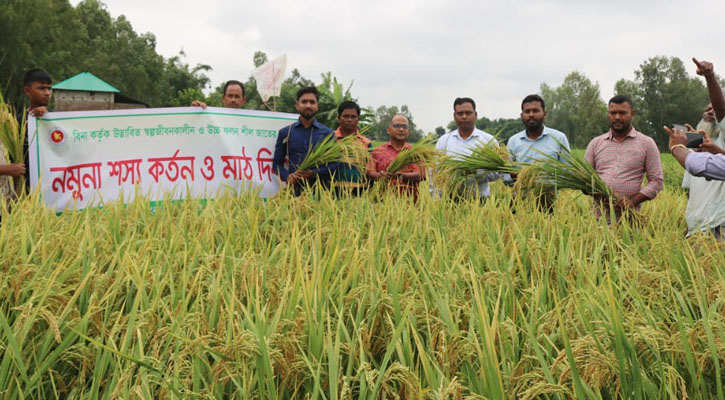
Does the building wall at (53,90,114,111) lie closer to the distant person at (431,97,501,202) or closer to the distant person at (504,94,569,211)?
the distant person at (431,97,501,202)

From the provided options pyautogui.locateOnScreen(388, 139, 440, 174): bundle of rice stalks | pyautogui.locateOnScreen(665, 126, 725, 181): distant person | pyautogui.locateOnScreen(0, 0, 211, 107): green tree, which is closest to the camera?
pyautogui.locateOnScreen(665, 126, 725, 181): distant person

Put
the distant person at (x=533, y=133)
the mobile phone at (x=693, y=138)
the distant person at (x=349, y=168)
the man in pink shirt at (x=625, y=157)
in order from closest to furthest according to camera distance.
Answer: the mobile phone at (x=693, y=138) → the man in pink shirt at (x=625, y=157) → the distant person at (x=349, y=168) → the distant person at (x=533, y=133)

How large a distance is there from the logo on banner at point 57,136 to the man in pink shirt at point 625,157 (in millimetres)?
3975

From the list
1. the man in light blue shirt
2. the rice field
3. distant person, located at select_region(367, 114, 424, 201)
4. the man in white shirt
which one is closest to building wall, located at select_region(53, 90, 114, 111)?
distant person, located at select_region(367, 114, 424, 201)

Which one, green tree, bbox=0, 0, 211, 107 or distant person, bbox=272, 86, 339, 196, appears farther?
green tree, bbox=0, 0, 211, 107

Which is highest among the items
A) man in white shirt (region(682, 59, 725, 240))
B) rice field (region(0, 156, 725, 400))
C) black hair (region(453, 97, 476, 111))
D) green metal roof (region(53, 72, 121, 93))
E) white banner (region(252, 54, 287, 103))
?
green metal roof (region(53, 72, 121, 93))

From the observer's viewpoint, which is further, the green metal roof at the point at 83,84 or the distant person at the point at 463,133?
the green metal roof at the point at 83,84

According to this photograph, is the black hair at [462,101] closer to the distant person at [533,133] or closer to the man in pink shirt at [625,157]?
the distant person at [533,133]

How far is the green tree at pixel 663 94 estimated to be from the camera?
5547cm

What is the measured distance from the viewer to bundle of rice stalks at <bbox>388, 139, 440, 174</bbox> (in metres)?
4.15

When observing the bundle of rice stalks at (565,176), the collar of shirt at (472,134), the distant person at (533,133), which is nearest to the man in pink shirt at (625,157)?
the bundle of rice stalks at (565,176)

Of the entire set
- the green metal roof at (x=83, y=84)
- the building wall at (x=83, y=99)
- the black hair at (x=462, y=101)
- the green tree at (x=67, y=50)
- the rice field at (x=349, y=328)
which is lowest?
the rice field at (x=349, y=328)

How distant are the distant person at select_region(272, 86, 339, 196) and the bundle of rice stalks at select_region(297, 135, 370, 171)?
0.11 meters

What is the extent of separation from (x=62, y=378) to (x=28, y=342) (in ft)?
0.67
